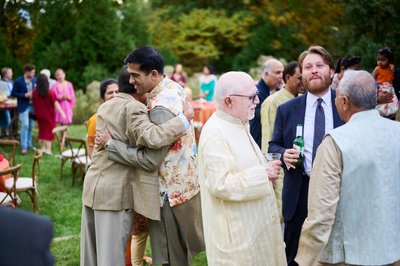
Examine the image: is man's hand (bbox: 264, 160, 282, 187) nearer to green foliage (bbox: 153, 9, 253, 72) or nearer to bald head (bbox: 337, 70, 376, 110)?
bald head (bbox: 337, 70, 376, 110)

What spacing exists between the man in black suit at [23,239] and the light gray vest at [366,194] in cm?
188

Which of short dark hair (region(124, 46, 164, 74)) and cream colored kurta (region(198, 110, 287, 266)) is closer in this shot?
cream colored kurta (region(198, 110, 287, 266))

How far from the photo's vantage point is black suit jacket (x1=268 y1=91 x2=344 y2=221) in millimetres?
4531

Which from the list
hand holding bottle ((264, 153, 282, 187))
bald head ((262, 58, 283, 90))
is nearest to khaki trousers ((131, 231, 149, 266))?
hand holding bottle ((264, 153, 282, 187))

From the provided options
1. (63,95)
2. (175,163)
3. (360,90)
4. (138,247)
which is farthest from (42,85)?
(360,90)

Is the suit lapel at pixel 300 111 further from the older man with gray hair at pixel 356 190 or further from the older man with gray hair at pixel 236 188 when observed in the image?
the older man with gray hair at pixel 356 190

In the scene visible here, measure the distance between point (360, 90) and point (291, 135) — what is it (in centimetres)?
133

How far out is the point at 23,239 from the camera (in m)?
1.86

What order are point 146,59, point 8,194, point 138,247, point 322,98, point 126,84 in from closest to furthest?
point 146,59, point 322,98, point 126,84, point 138,247, point 8,194

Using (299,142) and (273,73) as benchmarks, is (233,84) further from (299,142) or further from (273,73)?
(273,73)

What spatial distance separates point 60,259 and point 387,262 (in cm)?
413

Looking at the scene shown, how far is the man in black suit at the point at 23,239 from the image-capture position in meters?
1.84

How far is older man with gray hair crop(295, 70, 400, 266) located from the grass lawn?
306cm

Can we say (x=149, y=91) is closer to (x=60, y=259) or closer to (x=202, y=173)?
(x=202, y=173)
